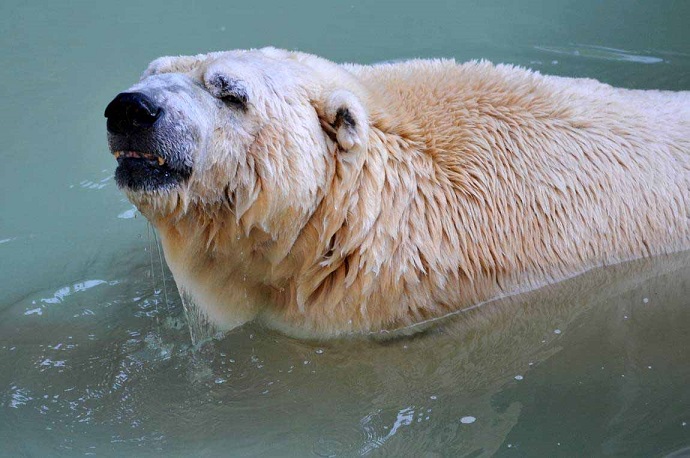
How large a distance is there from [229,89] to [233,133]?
150 millimetres

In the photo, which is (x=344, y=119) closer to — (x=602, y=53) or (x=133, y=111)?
(x=133, y=111)

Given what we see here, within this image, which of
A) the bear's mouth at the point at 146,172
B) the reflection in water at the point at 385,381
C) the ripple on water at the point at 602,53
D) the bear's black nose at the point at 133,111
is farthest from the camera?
the ripple on water at the point at 602,53

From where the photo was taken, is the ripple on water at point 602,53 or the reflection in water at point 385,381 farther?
the ripple on water at point 602,53

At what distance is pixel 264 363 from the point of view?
11.0 ft

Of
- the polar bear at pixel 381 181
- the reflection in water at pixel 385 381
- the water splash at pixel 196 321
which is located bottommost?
the reflection in water at pixel 385 381

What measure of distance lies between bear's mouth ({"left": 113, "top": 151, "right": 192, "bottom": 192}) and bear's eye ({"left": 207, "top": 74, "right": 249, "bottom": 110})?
11.4 inches

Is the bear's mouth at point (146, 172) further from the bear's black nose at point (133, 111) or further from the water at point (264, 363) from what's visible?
the water at point (264, 363)

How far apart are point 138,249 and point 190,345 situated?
0.89m

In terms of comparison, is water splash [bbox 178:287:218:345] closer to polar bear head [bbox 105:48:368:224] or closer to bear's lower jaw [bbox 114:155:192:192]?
polar bear head [bbox 105:48:368:224]

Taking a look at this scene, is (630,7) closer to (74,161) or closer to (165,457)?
(74,161)

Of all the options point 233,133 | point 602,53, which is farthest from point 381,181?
point 602,53

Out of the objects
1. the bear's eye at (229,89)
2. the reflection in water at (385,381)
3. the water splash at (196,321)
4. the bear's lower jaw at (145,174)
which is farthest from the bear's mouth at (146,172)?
the reflection in water at (385,381)

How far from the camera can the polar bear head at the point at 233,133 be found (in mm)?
2699

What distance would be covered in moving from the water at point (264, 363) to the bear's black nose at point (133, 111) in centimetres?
109
